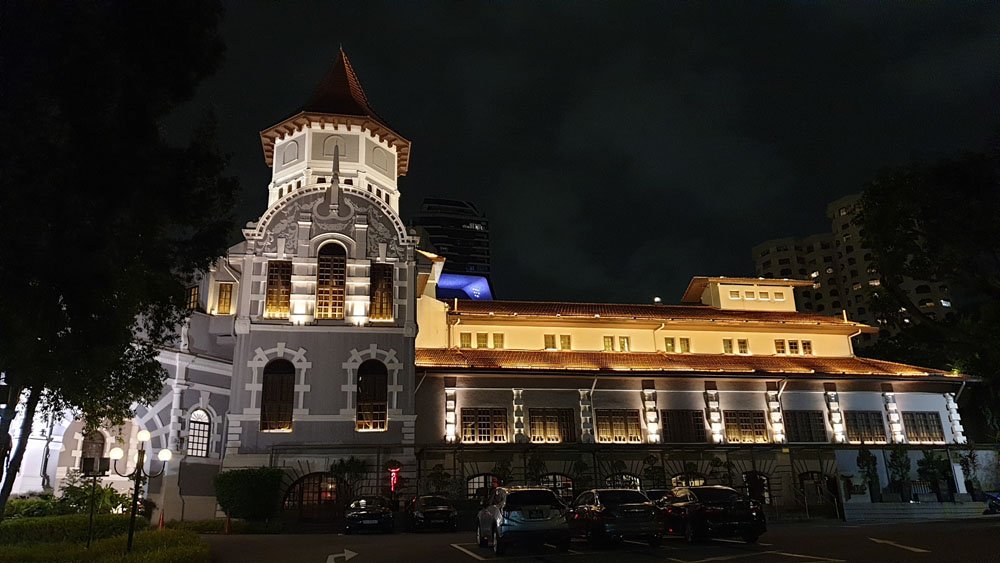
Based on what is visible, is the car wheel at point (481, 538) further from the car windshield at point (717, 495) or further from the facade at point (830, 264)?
the facade at point (830, 264)

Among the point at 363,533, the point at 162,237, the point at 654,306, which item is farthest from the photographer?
the point at 654,306

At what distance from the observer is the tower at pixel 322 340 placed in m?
33.8

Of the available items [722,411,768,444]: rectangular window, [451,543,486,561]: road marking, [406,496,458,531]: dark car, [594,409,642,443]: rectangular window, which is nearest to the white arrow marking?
[451,543,486,561]: road marking

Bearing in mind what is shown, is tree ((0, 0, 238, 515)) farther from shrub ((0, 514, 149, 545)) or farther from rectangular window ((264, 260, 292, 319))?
rectangular window ((264, 260, 292, 319))

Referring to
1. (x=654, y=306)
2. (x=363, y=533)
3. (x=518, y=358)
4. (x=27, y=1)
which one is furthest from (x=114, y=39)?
(x=654, y=306)

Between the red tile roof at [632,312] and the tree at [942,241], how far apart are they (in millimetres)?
23796

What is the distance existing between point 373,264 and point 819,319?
30181 millimetres

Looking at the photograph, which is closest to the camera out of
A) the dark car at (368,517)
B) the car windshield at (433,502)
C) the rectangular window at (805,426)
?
the dark car at (368,517)

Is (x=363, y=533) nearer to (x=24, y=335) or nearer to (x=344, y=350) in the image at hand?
(x=344, y=350)

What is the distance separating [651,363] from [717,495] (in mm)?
21928

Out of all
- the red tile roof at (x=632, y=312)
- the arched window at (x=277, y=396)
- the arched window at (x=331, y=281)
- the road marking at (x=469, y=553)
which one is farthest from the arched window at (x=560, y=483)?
the road marking at (x=469, y=553)

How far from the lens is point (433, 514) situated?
28.2 metres

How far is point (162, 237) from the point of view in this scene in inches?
792

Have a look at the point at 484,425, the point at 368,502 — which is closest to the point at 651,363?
the point at 484,425
